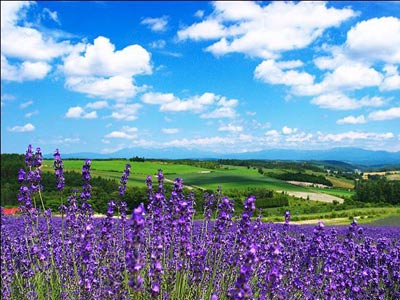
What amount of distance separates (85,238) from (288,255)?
3028 millimetres

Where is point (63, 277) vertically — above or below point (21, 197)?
below

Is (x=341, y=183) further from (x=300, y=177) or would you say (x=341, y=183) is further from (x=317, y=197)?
(x=317, y=197)

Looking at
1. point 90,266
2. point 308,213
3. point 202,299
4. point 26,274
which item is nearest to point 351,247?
point 202,299

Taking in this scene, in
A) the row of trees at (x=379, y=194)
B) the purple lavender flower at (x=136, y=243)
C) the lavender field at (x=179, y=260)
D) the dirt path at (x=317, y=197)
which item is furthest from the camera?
the row of trees at (x=379, y=194)

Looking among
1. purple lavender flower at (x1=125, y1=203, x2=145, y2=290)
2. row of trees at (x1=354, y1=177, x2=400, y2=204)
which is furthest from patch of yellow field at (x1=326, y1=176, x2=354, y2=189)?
purple lavender flower at (x1=125, y1=203, x2=145, y2=290)

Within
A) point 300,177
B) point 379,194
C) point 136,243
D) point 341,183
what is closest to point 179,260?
point 136,243

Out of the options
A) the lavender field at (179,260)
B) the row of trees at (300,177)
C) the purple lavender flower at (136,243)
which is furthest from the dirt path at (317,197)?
the purple lavender flower at (136,243)

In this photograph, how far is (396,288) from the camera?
4.86m

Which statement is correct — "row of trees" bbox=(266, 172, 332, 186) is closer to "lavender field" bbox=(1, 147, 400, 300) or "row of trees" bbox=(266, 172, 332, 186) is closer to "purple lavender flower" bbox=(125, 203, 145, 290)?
"lavender field" bbox=(1, 147, 400, 300)

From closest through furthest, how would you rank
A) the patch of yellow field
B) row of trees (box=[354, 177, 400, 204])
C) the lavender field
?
the lavender field → row of trees (box=[354, 177, 400, 204]) → the patch of yellow field

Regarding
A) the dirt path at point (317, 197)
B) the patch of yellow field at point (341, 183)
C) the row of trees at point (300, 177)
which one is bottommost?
the dirt path at point (317, 197)

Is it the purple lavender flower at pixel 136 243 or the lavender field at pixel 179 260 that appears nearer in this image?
the purple lavender flower at pixel 136 243

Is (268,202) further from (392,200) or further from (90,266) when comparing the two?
(90,266)

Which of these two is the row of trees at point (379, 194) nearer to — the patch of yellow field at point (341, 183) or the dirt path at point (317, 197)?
the dirt path at point (317, 197)
